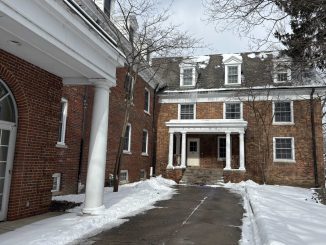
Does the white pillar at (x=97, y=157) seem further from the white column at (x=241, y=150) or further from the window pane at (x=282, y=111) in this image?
the window pane at (x=282, y=111)

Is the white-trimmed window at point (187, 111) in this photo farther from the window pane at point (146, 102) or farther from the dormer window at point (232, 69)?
the dormer window at point (232, 69)

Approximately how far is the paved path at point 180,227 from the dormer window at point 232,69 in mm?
15467

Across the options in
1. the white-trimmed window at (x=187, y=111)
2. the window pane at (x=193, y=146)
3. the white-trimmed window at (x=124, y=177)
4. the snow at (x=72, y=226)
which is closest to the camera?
the snow at (x=72, y=226)

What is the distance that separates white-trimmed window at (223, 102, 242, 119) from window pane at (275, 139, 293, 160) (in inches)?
132

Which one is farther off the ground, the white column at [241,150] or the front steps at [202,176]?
the white column at [241,150]

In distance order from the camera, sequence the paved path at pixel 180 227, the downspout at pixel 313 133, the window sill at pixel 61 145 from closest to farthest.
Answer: the paved path at pixel 180 227, the window sill at pixel 61 145, the downspout at pixel 313 133

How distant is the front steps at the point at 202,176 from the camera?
2231 centimetres

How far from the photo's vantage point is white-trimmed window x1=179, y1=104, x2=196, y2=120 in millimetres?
25477

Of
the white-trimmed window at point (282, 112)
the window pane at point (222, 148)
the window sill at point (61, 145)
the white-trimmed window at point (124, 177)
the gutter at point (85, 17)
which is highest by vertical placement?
the white-trimmed window at point (282, 112)

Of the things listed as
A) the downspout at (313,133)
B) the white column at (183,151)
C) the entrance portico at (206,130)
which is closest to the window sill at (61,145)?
the entrance portico at (206,130)

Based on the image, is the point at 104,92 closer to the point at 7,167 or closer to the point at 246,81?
the point at 7,167

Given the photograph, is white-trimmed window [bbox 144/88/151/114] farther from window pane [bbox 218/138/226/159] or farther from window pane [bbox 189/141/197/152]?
window pane [bbox 218/138/226/159]

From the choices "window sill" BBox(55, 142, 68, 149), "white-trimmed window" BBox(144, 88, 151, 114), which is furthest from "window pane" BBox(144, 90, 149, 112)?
"window sill" BBox(55, 142, 68, 149)

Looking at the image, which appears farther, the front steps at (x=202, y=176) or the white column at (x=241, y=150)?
the white column at (x=241, y=150)
